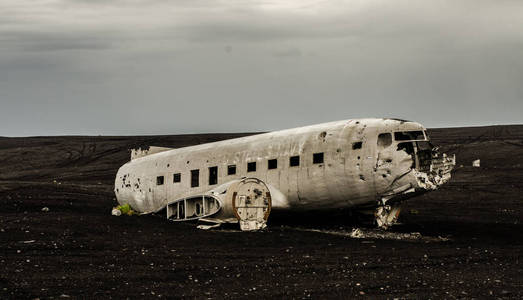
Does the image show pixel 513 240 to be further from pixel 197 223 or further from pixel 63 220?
pixel 63 220

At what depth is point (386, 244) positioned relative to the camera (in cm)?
2003

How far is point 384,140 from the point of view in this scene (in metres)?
22.4

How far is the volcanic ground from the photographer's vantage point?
13.2 m

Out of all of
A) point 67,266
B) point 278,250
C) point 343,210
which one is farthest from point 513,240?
point 67,266

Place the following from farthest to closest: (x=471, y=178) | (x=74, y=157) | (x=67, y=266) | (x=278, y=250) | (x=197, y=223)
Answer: (x=74, y=157)
(x=471, y=178)
(x=197, y=223)
(x=278, y=250)
(x=67, y=266)

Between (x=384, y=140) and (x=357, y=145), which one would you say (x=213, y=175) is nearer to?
(x=357, y=145)

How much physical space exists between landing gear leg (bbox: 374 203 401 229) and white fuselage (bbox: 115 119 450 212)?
77 centimetres

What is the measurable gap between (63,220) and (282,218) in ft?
28.8

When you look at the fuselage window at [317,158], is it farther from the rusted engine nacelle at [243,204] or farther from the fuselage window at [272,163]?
the rusted engine nacelle at [243,204]

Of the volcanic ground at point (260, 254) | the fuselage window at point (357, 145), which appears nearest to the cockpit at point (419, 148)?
the fuselage window at point (357, 145)

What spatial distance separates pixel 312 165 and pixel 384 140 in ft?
9.46

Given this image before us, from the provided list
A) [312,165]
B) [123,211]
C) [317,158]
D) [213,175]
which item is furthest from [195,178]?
[317,158]

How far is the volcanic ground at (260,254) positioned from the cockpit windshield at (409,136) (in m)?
3.42

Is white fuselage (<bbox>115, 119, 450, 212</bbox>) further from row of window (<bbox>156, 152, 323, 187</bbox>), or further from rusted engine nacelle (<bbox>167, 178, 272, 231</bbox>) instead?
rusted engine nacelle (<bbox>167, 178, 272, 231</bbox>)
